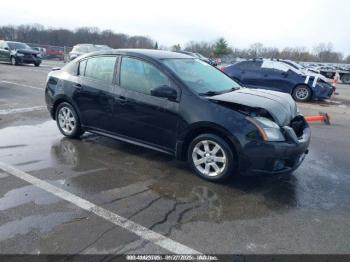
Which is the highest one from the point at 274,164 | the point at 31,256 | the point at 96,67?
the point at 96,67

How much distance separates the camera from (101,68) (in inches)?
229

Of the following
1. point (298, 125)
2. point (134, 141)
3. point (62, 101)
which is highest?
→ point (298, 125)

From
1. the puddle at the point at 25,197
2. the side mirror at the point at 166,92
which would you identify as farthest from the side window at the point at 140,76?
the puddle at the point at 25,197

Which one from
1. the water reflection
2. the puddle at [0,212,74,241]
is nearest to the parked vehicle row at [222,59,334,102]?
the water reflection

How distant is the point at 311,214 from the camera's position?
3.95 meters

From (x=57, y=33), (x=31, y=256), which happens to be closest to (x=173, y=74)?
(x=31, y=256)

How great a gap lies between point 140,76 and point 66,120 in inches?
77.8

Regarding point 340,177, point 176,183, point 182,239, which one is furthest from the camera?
point 340,177

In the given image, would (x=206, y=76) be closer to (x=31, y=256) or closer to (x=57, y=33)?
(x=31, y=256)

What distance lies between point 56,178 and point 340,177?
4.05 metres

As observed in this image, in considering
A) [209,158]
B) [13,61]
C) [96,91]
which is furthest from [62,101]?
[13,61]

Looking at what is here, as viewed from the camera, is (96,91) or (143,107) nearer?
(143,107)

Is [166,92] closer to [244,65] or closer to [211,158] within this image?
[211,158]

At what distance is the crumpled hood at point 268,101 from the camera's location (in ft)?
15.1
